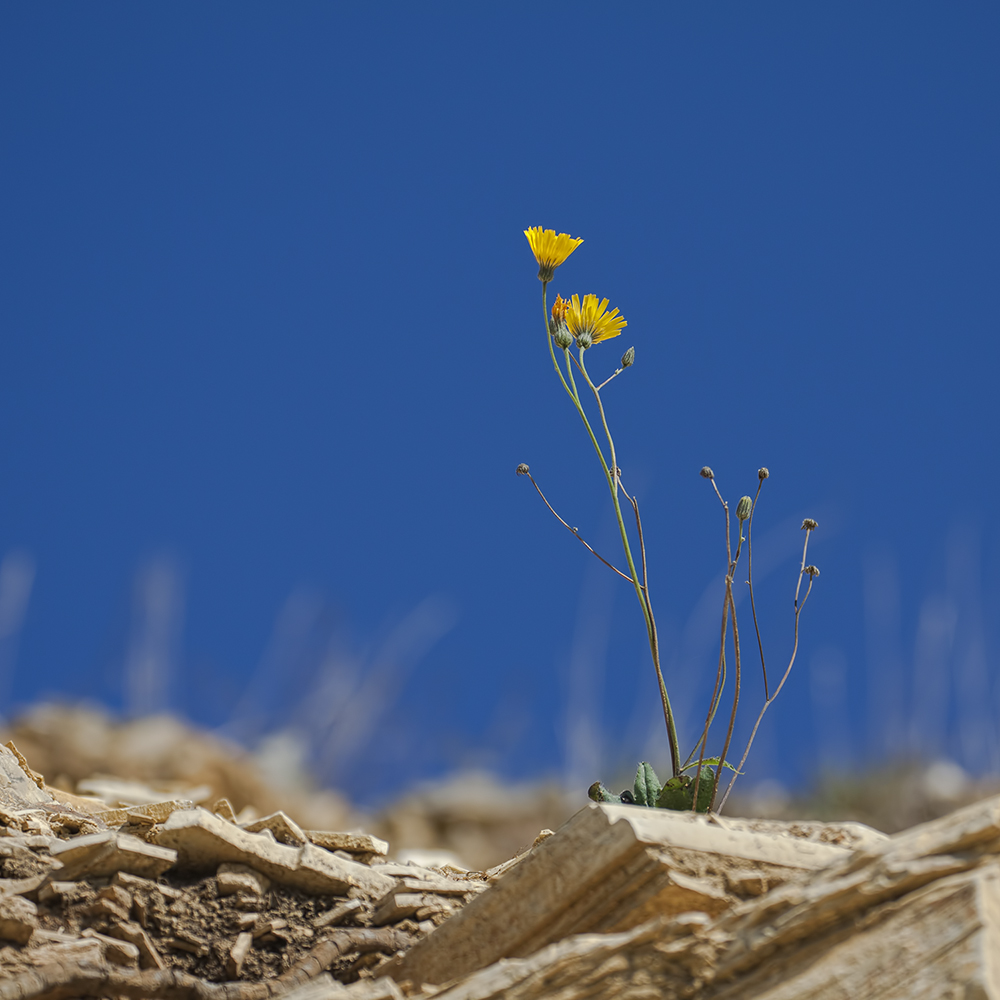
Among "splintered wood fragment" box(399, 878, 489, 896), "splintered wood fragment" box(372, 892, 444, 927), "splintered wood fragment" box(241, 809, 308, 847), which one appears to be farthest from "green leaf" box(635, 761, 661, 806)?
"splintered wood fragment" box(241, 809, 308, 847)

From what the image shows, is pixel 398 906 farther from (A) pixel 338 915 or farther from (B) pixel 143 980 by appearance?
(B) pixel 143 980

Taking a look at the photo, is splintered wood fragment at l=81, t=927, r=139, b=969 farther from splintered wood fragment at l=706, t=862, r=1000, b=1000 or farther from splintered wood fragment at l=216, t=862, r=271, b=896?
splintered wood fragment at l=706, t=862, r=1000, b=1000

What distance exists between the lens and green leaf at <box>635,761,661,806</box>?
10.7ft

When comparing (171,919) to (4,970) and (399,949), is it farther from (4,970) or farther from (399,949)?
(399,949)

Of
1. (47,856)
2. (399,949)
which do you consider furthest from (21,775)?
(399,949)

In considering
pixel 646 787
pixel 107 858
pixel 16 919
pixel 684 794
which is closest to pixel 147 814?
pixel 107 858

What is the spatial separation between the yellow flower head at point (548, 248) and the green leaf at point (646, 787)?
5.33ft

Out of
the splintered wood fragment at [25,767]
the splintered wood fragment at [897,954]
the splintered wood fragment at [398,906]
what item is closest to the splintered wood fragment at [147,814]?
the splintered wood fragment at [25,767]

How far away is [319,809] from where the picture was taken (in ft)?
24.7

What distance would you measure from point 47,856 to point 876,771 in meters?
8.87

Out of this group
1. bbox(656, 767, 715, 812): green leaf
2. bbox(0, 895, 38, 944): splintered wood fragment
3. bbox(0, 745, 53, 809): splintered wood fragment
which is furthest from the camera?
bbox(0, 745, 53, 809): splintered wood fragment

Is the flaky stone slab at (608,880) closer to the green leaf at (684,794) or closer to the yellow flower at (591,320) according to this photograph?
the green leaf at (684,794)

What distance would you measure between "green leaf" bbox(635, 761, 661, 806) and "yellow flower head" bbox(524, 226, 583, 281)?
1.62 m

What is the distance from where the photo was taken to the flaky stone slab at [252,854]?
284 centimetres
